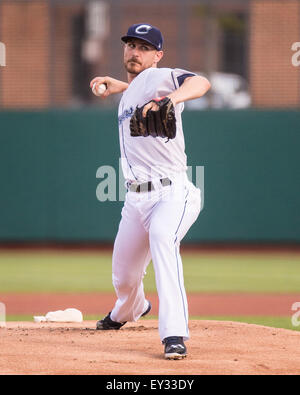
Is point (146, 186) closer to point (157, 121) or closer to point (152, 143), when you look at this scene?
point (152, 143)

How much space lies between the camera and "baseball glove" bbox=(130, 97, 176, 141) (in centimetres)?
444

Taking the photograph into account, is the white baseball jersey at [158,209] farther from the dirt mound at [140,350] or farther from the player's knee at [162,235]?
the dirt mound at [140,350]

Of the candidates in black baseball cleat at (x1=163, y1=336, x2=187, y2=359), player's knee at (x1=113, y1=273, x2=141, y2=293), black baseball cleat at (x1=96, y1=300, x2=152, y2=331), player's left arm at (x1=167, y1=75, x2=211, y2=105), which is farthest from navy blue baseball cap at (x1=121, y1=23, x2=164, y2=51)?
black baseball cleat at (x1=96, y1=300, x2=152, y2=331)

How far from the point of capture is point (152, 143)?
493 centimetres

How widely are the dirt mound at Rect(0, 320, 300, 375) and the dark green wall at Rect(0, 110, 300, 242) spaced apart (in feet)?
23.8

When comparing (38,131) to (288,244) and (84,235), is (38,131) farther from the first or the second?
(288,244)

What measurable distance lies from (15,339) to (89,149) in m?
8.19

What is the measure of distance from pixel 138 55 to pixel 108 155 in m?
8.25

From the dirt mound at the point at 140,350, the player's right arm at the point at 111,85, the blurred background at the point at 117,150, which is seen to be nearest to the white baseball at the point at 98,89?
the player's right arm at the point at 111,85

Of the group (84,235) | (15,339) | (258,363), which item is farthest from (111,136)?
(258,363)

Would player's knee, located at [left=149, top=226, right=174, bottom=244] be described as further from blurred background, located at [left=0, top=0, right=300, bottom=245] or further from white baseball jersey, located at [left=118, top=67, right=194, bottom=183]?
blurred background, located at [left=0, top=0, right=300, bottom=245]

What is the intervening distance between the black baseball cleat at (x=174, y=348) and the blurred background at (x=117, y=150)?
2329 millimetres

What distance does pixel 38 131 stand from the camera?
13398 millimetres

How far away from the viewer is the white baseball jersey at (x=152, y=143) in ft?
16.0
